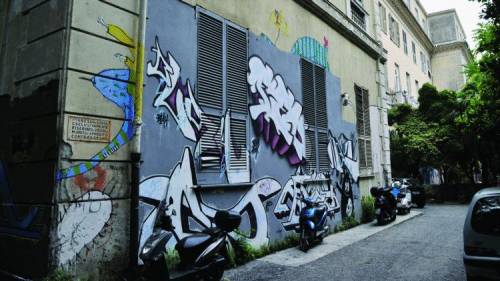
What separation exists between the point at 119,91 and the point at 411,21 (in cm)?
2866

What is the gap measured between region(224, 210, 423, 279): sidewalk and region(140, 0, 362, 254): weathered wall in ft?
1.50

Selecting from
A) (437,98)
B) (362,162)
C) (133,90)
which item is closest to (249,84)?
(133,90)

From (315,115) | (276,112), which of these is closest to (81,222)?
(276,112)

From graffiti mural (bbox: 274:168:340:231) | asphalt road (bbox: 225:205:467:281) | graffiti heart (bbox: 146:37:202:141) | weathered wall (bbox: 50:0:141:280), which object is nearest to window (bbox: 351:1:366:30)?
graffiti mural (bbox: 274:168:340:231)

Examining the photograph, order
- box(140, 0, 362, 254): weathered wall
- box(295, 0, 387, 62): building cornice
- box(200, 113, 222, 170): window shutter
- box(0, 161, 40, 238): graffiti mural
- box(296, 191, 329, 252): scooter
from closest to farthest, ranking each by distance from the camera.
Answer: box(0, 161, 40, 238): graffiti mural, box(140, 0, 362, 254): weathered wall, box(200, 113, 222, 170): window shutter, box(296, 191, 329, 252): scooter, box(295, 0, 387, 62): building cornice

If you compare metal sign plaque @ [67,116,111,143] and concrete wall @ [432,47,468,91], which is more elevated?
concrete wall @ [432,47,468,91]

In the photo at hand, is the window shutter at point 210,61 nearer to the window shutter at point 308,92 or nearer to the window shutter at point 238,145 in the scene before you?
the window shutter at point 238,145

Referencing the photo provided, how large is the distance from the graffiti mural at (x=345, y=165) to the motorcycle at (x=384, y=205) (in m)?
0.71

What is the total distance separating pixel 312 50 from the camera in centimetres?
954

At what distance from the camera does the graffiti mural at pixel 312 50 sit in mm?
8953

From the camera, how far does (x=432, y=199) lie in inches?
863

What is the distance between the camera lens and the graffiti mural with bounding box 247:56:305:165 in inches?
290

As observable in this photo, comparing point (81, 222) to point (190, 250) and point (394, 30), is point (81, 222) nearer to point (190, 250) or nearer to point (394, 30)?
point (190, 250)

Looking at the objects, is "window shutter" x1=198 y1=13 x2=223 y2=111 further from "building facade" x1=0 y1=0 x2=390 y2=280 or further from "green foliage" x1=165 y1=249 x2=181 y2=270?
"green foliage" x1=165 y1=249 x2=181 y2=270
